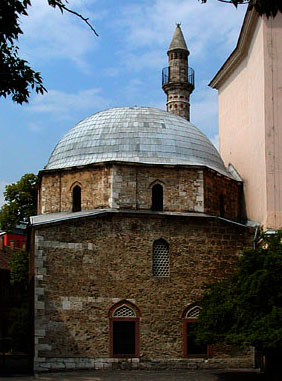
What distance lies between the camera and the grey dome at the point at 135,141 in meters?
20.6

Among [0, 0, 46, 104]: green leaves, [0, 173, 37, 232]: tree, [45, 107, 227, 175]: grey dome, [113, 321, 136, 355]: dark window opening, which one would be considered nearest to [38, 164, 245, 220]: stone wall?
[45, 107, 227, 175]: grey dome

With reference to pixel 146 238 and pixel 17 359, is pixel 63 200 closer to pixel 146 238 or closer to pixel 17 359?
pixel 146 238

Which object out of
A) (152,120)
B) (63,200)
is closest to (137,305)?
(63,200)

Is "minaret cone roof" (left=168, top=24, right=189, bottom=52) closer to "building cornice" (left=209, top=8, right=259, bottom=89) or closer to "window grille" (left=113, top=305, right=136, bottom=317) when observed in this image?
"building cornice" (left=209, top=8, right=259, bottom=89)

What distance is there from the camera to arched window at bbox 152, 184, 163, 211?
64.5ft

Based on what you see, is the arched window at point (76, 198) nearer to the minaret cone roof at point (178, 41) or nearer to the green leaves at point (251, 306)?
the green leaves at point (251, 306)

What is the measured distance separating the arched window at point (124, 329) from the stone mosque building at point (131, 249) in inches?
1.0

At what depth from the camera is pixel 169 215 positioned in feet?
61.7

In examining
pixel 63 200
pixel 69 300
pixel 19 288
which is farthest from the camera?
pixel 19 288

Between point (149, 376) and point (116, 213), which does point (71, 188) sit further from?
point (149, 376)

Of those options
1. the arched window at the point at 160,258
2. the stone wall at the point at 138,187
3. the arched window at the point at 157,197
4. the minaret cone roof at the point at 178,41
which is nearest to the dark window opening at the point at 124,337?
the arched window at the point at 160,258

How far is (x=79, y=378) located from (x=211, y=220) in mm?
5995

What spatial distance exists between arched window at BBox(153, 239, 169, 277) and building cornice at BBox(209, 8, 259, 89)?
7.20 m

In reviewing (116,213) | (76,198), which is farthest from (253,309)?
(76,198)
